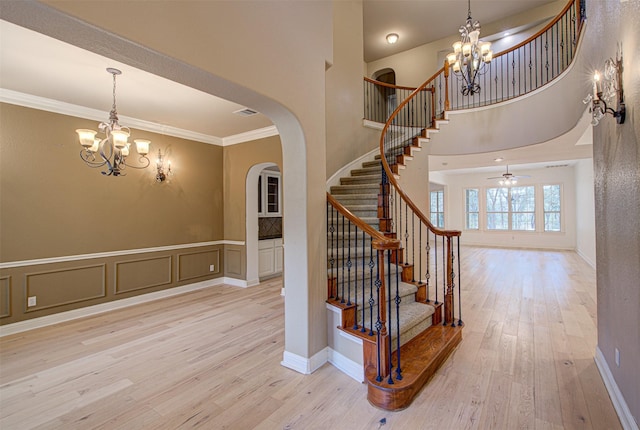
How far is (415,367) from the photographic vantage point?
233cm

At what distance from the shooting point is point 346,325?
2.60 meters

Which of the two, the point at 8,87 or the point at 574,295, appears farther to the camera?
the point at 574,295

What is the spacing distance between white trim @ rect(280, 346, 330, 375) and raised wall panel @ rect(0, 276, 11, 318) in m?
3.47

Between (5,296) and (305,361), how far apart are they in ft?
12.3

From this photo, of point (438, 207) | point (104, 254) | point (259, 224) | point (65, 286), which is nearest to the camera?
point (65, 286)

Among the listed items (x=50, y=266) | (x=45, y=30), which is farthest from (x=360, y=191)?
(x=50, y=266)

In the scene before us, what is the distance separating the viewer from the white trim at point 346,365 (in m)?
2.45

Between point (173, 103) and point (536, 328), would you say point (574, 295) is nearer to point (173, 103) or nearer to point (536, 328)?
point (536, 328)

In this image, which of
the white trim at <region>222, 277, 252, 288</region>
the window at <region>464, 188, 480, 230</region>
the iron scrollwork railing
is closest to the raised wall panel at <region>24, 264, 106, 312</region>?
the white trim at <region>222, 277, 252, 288</region>

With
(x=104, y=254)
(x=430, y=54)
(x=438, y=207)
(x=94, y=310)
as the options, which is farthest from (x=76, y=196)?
(x=438, y=207)

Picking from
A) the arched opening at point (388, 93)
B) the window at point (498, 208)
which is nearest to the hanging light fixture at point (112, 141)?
the arched opening at point (388, 93)

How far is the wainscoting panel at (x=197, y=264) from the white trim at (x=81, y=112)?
2.12 meters

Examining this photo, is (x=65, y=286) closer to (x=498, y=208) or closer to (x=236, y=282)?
(x=236, y=282)

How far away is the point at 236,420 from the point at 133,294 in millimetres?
3476
